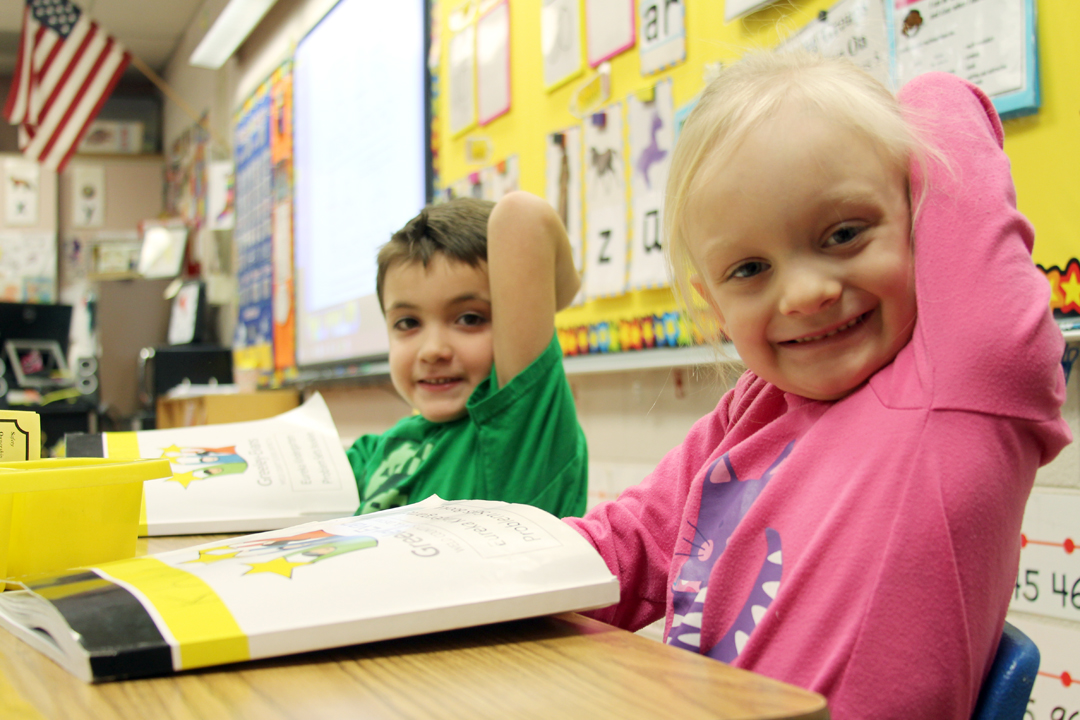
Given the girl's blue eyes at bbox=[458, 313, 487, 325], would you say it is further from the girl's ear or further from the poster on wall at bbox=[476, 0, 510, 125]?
the poster on wall at bbox=[476, 0, 510, 125]

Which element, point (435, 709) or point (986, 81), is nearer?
point (435, 709)

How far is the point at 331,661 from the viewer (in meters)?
0.34

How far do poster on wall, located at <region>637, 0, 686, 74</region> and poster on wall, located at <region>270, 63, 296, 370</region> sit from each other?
1.99 metres

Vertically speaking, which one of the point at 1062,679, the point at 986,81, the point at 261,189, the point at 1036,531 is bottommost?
the point at 1062,679

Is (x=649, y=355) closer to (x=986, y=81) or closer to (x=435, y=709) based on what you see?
(x=986, y=81)

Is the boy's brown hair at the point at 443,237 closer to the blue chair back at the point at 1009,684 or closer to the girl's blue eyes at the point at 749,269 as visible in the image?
the girl's blue eyes at the point at 749,269

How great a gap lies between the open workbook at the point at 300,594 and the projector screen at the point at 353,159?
1.78 meters

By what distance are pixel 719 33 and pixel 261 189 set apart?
2.61 meters

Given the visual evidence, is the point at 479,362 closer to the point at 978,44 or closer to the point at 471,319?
the point at 471,319

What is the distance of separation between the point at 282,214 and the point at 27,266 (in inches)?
115

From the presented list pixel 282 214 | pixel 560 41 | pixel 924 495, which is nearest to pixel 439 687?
pixel 924 495

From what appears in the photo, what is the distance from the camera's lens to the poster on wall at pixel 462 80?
79.4 inches

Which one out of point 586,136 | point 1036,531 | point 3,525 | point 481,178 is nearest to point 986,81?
point 1036,531

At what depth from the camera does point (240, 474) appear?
2.88 ft
